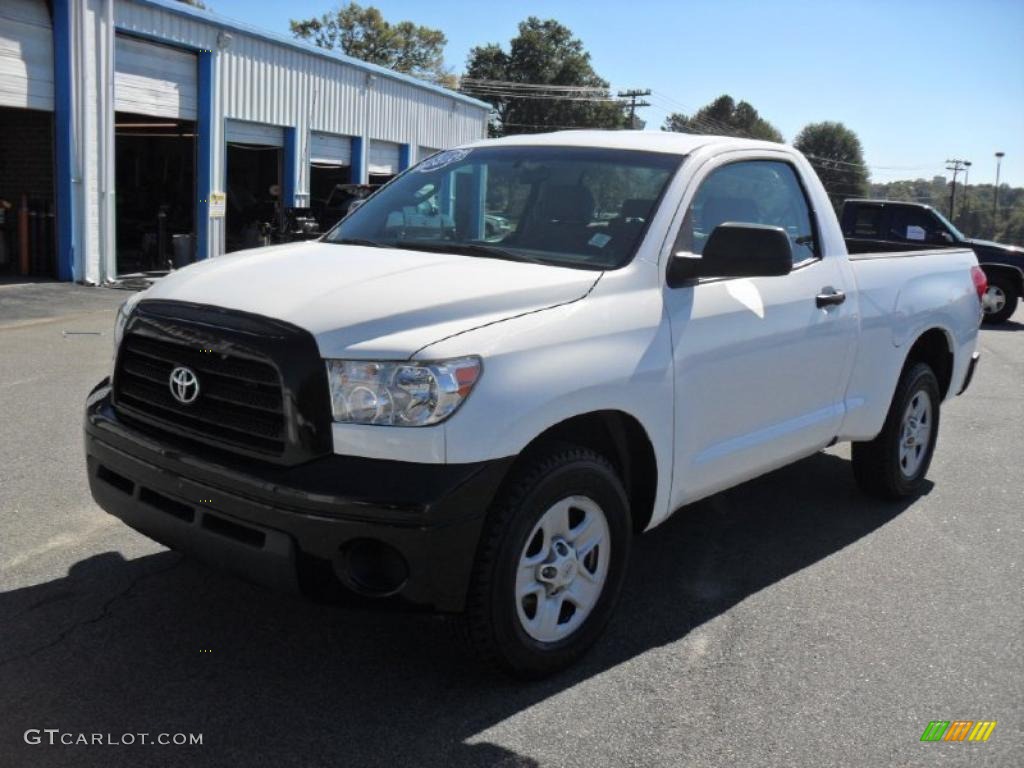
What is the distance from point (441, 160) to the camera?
4949 mm

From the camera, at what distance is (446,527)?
3014 mm

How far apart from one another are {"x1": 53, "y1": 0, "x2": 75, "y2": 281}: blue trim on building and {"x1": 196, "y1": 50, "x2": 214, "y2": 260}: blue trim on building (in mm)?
3250

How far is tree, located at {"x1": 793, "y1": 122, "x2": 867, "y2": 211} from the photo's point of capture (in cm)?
12212

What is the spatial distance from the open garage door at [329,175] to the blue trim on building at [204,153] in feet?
7.07

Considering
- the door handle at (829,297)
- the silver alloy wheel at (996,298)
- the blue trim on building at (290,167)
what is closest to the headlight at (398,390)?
the door handle at (829,297)

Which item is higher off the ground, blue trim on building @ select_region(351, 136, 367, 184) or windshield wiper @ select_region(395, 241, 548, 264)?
blue trim on building @ select_region(351, 136, 367, 184)

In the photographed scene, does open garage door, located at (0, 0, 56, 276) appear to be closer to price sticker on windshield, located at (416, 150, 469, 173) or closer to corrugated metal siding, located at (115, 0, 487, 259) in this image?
corrugated metal siding, located at (115, 0, 487, 259)

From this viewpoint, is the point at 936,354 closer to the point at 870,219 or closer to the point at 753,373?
the point at 753,373

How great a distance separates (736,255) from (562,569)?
1377mm

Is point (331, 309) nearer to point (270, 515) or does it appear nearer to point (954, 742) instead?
point (270, 515)

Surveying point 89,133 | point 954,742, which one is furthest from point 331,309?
point 89,133

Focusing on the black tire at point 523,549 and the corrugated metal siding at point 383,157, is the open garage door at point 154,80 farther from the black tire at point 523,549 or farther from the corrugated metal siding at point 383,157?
the black tire at point 523,549

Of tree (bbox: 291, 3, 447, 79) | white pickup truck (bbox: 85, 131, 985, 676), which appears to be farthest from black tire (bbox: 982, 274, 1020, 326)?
tree (bbox: 291, 3, 447, 79)

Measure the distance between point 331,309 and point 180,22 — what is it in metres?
16.2
